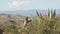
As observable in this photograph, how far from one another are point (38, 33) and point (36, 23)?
1.95 feet

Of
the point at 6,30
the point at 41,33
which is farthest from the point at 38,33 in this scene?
the point at 6,30

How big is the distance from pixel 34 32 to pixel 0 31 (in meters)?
3.35

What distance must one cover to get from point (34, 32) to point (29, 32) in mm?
527

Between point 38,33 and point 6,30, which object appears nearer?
point 38,33

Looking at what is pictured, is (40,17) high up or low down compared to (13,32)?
up

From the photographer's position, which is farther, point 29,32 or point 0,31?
point 0,31

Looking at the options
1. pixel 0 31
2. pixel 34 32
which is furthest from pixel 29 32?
pixel 0 31

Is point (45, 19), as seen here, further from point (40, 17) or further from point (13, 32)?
point (13, 32)

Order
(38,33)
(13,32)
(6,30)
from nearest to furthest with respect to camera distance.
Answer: (38,33) < (13,32) < (6,30)

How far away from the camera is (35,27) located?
13375 millimetres

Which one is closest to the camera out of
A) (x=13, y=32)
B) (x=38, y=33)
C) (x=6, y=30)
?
(x=38, y=33)

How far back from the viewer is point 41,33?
43.1ft

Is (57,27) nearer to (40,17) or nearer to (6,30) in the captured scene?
(40,17)

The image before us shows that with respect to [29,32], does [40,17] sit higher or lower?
higher
